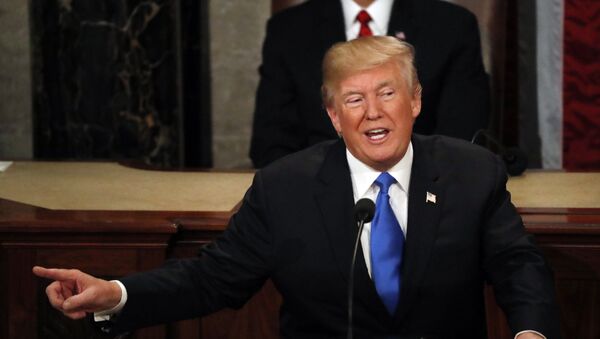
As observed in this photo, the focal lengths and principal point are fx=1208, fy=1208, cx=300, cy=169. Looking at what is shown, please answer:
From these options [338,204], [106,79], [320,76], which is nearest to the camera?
[338,204]

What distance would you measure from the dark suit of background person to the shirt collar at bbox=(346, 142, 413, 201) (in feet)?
4.83

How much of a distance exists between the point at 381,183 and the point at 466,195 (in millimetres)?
207

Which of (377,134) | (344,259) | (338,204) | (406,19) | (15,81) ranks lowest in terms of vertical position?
(15,81)

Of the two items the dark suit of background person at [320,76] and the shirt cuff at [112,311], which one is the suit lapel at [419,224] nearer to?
the shirt cuff at [112,311]

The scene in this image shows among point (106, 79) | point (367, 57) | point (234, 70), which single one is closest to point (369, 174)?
point (367, 57)

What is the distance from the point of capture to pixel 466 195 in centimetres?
290

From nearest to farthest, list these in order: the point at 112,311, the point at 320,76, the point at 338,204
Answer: the point at 112,311 → the point at 338,204 → the point at 320,76

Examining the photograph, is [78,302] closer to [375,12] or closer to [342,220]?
[342,220]

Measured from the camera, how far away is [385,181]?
113 inches

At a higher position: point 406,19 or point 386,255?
point 406,19

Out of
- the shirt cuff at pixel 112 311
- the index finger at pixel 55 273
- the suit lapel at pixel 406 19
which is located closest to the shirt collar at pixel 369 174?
the shirt cuff at pixel 112 311

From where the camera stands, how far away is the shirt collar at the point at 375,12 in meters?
4.59

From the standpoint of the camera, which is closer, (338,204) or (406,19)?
(338,204)

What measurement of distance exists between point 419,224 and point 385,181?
0.13 meters
